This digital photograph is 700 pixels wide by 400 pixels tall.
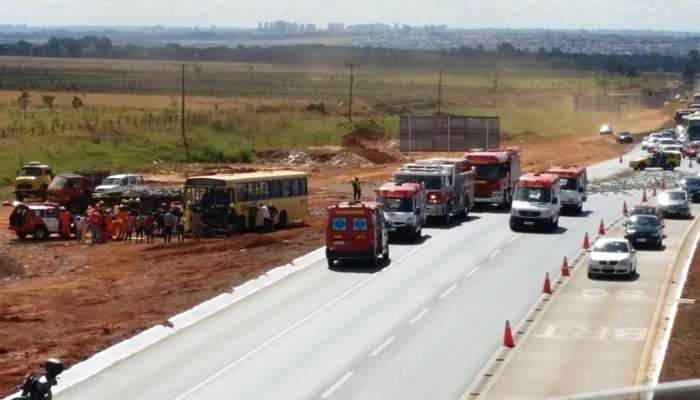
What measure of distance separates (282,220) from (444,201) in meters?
6.88

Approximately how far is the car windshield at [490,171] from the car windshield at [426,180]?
22.9 ft

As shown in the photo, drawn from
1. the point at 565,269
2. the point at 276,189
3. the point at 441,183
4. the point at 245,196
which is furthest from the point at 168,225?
the point at 565,269

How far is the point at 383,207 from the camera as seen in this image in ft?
162

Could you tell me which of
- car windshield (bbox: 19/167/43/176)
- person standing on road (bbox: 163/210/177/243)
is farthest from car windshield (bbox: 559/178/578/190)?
car windshield (bbox: 19/167/43/176)

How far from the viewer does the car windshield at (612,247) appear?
40281 millimetres

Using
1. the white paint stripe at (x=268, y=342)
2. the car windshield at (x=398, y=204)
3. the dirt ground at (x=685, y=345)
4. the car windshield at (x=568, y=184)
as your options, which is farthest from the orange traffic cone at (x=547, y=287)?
the car windshield at (x=568, y=184)

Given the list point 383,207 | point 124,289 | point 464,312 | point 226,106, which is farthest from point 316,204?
point 226,106

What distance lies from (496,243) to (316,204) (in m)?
17.9

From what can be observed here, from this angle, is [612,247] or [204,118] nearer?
[612,247]

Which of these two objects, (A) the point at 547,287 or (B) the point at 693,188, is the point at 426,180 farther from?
(A) the point at 547,287

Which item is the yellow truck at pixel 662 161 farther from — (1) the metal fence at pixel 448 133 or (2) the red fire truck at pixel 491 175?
(2) the red fire truck at pixel 491 175

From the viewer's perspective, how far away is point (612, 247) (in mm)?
40406

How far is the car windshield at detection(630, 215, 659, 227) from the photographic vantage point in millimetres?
47031

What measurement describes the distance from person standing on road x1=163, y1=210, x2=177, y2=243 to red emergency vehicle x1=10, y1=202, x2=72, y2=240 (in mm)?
4455
